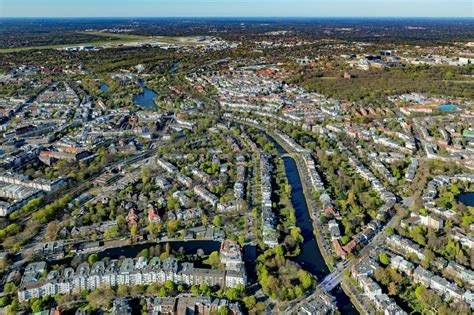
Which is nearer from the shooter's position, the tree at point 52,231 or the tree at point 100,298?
the tree at point 100,298

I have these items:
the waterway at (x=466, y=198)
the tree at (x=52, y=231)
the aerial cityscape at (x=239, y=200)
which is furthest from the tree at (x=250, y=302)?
the waterway at (x=466, y=198)

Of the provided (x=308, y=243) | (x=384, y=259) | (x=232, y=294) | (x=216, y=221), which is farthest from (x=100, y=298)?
(x=384, y=259)

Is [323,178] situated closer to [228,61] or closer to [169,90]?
[169,90]

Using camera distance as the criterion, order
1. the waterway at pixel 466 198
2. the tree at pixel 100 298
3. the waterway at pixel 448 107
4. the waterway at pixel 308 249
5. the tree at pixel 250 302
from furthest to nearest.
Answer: the waterway at pixel 448 107
the waterway at pixel 466 198
the waterway at pixel 308 249
the tree at pixel 100 298
the tree at pixel 250 302

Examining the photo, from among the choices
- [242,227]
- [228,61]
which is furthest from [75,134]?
[228,61]

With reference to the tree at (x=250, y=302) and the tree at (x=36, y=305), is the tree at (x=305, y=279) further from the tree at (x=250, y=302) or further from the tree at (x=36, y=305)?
the tree at (x=36, y=305)

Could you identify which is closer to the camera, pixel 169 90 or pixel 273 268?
pixel 273 268

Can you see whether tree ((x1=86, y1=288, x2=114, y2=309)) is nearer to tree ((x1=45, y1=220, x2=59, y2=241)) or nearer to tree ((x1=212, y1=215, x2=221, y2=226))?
tree ((x1=45, y1=220, x2=59, y2=241))
